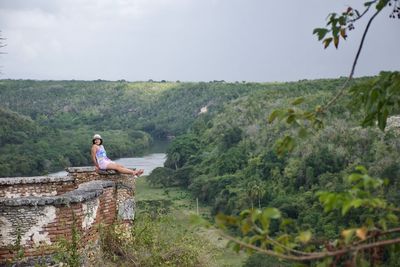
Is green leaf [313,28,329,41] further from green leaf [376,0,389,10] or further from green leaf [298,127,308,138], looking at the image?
green leaf [298,127,308,138]

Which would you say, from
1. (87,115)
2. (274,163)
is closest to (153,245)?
(274,163)

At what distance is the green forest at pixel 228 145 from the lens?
45.4 m

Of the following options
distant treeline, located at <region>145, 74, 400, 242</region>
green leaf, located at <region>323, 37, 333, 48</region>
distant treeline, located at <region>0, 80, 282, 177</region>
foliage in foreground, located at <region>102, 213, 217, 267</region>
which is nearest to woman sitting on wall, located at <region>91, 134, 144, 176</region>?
foliage in foreground, located at <region>102, 213, 217, 267</region>

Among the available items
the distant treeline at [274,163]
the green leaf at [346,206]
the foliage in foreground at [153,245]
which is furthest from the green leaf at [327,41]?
the distant treeline at [274,163]

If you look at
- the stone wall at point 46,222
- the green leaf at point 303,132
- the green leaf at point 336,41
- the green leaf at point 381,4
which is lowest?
the stone wall at point 46,222

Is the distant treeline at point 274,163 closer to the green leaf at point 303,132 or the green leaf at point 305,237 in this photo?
the green leaf at point 303,132

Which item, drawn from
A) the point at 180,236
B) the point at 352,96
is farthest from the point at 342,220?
the point at 352,96

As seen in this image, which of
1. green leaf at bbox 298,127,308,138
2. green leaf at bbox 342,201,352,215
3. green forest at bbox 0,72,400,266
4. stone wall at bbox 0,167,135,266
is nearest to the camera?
green leaf at bbox 342,201,352,215

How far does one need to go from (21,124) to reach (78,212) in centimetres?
8171

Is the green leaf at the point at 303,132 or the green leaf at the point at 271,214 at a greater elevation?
the green leaf at the point at 303,132

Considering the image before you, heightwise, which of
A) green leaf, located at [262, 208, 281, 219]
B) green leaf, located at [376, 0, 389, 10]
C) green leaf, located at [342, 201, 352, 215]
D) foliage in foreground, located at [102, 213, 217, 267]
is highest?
green leaf, located at [376, 0, 389, 10]

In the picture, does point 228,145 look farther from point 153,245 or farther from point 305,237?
point 305,237

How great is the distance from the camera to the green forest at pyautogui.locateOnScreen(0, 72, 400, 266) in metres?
45.4

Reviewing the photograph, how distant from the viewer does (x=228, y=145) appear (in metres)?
74.4
